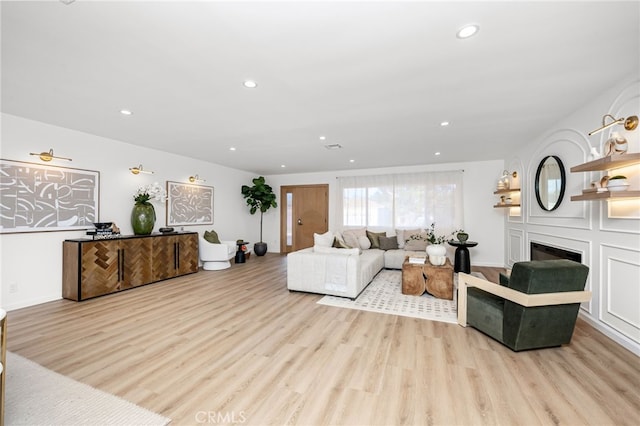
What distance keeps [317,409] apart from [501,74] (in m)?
3.04

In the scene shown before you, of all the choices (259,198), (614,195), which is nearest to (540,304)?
(614,195)

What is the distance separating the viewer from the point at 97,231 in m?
4.01

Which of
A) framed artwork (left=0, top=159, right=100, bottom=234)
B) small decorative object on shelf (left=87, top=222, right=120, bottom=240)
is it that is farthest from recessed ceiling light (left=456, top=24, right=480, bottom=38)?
framed artwork (left=0, top=159, right=100, bottom=234)

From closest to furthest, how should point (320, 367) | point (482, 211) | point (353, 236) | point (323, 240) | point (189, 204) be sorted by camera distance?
point (320, 367)
point (323, 240)
point (189, 204)
point (482, 211)
point (353, 236)

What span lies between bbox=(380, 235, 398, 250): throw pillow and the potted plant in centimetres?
336

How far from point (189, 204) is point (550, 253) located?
6.61 metres

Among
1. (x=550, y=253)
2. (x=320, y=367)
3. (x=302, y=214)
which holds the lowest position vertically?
(x=320, y=367)

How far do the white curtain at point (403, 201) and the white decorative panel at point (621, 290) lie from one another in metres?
3.54

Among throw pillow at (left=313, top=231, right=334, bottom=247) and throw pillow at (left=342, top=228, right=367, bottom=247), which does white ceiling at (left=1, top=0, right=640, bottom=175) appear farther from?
throw pillow at (left=342, top=228, right=367, bottom=247)

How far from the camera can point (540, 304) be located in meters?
2.26

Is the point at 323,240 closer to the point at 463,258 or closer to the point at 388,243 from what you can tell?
the point at 388,243

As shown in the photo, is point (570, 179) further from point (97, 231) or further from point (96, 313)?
point (97, 231)

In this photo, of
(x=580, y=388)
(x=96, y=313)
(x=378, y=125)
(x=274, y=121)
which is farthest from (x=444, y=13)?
(x=96, y=313)

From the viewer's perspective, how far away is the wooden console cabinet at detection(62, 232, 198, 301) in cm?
370
